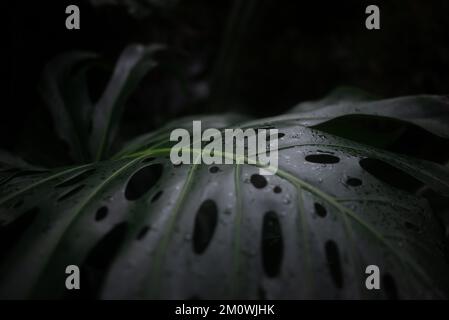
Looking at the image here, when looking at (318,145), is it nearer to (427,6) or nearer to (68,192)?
(68,192)

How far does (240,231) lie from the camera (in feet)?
1.95

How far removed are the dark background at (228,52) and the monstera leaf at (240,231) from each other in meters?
0.70

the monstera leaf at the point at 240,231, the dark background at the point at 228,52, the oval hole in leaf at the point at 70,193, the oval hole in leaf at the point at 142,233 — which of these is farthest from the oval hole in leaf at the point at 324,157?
the dark background at the point at 228,52

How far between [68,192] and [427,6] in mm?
1662

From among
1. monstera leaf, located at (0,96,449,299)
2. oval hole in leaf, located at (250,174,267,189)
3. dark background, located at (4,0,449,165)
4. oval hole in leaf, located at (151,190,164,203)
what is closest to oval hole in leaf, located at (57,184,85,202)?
monstera leaf, located at (0,96,449,299)

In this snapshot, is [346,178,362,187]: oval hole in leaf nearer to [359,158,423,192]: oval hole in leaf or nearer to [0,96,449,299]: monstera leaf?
[0,96,449,299]: monstera leaf

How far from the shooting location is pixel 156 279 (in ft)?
1.79

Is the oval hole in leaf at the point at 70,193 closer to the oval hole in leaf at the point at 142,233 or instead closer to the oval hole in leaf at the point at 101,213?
the oval hole in leaf at the point at 101,213

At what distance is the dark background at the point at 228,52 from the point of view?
1353 mm

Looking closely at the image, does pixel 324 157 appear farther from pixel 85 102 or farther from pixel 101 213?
pixel 85 102

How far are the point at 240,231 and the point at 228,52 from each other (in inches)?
58.2
